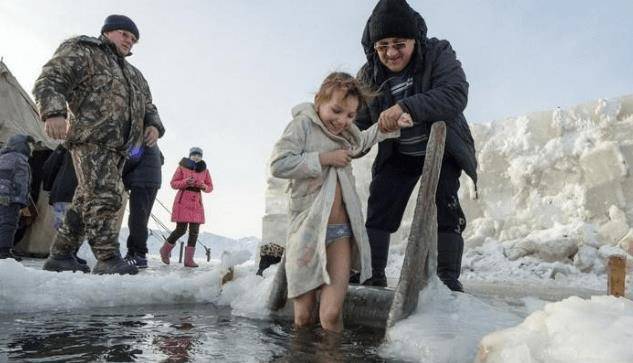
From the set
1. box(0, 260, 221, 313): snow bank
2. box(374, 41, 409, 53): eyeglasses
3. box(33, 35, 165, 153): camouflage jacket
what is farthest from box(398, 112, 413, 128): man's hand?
box(33, 35, 165, 153): camouflage jacket

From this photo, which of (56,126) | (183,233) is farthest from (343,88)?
(183,233)

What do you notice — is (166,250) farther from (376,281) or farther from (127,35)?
(376,281)

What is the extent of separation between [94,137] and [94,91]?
14.0 inches

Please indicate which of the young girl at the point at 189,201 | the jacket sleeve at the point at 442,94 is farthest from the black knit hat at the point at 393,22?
the young girl at the point at 189,201

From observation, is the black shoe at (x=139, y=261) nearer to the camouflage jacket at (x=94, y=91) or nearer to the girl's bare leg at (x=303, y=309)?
the camouflage jacket at (x=94, y=91)

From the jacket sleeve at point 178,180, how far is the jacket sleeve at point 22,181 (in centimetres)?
210

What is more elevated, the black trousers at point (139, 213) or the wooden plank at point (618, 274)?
the black trousers at point (139, 213)

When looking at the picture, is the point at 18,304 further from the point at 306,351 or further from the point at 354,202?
the point at 354,202

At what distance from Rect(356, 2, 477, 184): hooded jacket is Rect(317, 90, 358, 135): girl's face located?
0.28 meters

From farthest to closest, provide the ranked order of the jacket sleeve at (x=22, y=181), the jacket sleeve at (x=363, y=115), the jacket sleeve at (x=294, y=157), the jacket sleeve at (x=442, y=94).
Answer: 1. the jacket sleeve at (x=22, y=181)
2. the jacket sleeve at (x=363, y=115)
3. the jacket sleeve at (x=442, y=94)
4. the jacket sleeve at (x=294, y=157)

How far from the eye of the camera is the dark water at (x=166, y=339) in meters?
1.74

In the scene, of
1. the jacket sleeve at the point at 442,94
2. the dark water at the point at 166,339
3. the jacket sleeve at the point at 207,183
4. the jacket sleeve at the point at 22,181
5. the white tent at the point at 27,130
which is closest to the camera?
the dark water at the point at 166,339

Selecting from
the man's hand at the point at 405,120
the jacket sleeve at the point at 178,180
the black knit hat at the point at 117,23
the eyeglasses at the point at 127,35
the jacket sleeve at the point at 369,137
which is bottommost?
the jacket sleeve at the point at 369,137

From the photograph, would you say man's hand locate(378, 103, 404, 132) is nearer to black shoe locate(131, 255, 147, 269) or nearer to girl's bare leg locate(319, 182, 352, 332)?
girl's bare leg locate(319, 182, 352, 332)
